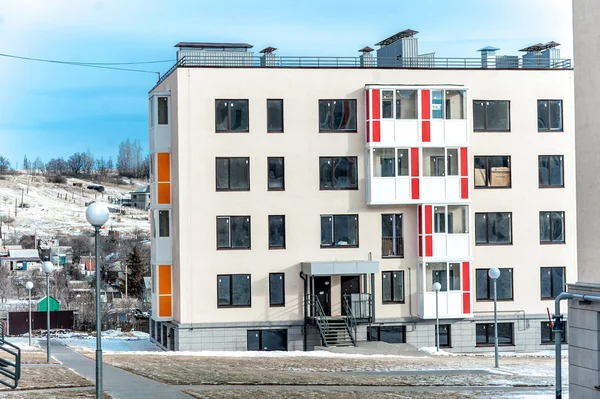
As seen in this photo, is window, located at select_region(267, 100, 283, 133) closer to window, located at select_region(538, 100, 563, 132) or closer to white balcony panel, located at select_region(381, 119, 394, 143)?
white balcony panel, located at select_region(381, 119, 394, 143)

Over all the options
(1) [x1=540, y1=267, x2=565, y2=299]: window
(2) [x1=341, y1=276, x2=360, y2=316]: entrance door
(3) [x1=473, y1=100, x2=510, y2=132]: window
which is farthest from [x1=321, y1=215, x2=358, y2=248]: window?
(1) [x1=540, y1=267, x2=565, y2=299]: window

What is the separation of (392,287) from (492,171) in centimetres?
707

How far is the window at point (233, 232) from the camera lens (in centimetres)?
4175

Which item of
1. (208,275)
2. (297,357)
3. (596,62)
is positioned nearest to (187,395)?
(596,62)

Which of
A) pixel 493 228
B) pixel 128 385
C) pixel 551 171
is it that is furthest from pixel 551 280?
pixel 128 385

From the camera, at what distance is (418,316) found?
140ft

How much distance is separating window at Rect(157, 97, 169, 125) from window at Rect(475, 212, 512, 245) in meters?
14.7

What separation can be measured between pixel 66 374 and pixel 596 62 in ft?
50.0

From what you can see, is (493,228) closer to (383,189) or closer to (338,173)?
(383,189)

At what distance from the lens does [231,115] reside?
137 ft

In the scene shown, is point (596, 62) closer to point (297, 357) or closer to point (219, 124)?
point (297, 357)

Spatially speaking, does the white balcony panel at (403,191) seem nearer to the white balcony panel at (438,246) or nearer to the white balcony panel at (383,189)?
the white balcony panel at (383,189)

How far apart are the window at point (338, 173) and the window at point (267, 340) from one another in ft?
22.0

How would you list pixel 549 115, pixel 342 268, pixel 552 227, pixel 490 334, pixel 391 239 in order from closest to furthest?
1. pixel 342 268
2. pixel 391 239
3. pixel 490 334
4. pixel 549 115
5. pixel 552 227
